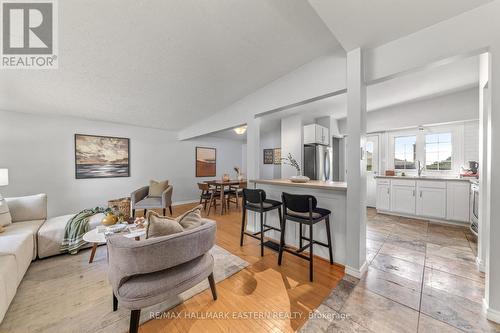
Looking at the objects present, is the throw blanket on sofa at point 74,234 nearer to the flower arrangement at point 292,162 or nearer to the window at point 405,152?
the flower arrangement at point 292,162

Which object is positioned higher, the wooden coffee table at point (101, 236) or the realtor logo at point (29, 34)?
the realtor logo at point (29, 34)

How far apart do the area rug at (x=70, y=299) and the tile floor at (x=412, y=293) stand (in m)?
1.15

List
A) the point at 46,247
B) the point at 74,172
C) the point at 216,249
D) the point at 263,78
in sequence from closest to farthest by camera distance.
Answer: the point at 46,247 < the point at 216,249 < the point at 263,78 < the point at 74,172

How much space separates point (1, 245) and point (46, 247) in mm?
587

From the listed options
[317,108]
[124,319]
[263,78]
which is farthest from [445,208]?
[124,319]

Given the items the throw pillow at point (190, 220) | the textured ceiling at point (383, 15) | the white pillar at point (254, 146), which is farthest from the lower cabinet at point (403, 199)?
the throw pillow at point (190, 220)

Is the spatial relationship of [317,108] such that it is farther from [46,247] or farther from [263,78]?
[46,247]

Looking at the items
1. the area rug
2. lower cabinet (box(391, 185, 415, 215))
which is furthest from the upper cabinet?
the area rug

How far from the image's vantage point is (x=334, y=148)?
18.4 feet

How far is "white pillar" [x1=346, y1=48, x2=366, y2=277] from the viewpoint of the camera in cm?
192

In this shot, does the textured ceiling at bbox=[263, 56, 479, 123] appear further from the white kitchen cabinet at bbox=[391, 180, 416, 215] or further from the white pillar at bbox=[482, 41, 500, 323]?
the white kitchen cabinet at bbox=[391, 180, 416, 215]

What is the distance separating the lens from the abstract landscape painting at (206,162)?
20.6ft

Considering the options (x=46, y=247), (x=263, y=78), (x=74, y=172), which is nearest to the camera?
(x=46, y=247)

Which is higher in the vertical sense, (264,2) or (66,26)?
(264,2)
